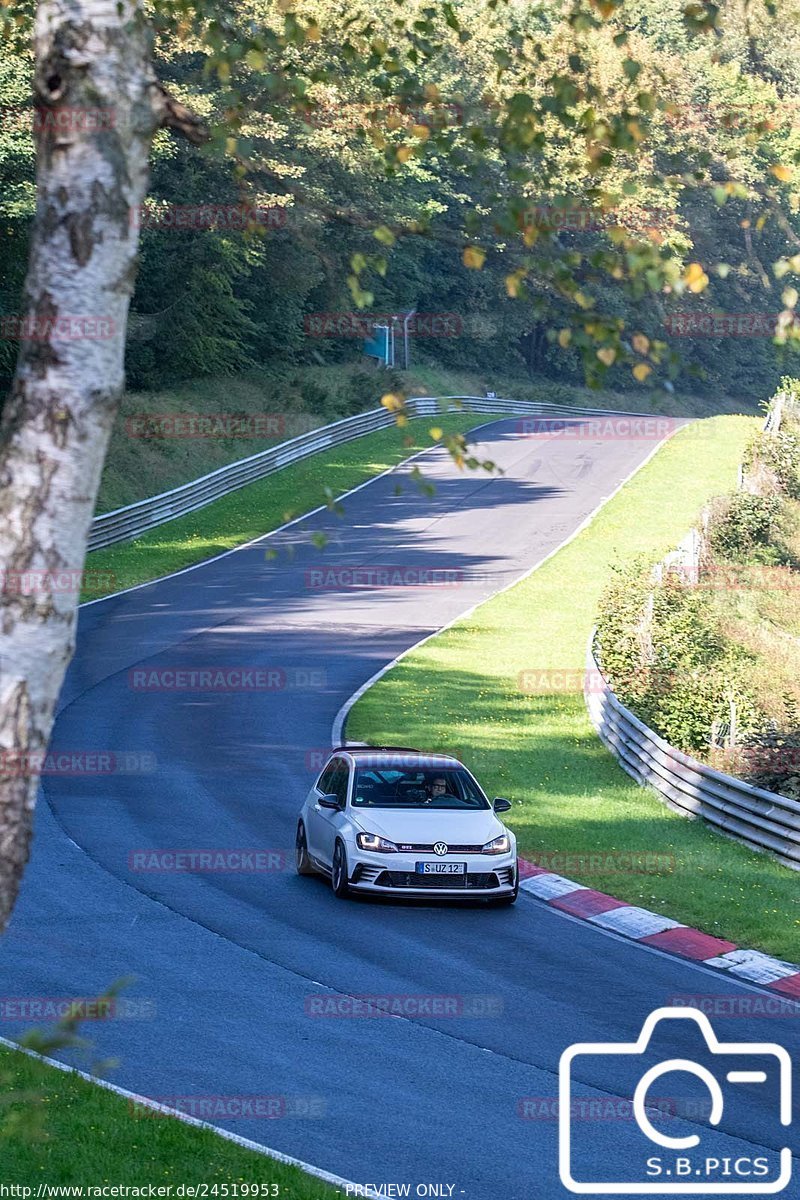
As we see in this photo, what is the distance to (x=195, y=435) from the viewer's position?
56.6 m

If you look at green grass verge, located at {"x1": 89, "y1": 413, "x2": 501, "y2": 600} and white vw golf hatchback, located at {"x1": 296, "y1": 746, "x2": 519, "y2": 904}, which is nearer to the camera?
white vw golf hatchback, located at {"x1": 296, "y1": 746, "x2": 519, "y2": 904}

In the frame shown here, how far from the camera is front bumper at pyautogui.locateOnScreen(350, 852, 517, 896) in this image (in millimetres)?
16000

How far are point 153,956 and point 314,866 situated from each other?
3.94m

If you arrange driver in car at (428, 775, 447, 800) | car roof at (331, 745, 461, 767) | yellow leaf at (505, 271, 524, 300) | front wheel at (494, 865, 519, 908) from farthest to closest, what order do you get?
car roof at (331, 745, 461, 767), driver in car at (428, 775, 447, 800), front wheel at (494, 865, 519, 908), yellow leaf at (505, 271, 524, 300)

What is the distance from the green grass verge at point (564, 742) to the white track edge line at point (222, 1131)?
7.87 m

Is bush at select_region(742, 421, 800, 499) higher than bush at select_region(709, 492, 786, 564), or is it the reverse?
bush at select_region(742, 421, 800, 499)

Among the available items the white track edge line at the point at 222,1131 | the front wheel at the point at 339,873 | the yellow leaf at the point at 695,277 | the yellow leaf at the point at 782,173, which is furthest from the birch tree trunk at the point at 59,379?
the front wheel at the point at 339,873

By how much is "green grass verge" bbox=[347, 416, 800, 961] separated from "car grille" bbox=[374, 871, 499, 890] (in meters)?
2.00

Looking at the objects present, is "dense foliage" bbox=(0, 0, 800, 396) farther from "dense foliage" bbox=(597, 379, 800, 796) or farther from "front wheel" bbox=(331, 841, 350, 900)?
"front wheel" bbox=(331, 841, 350, 900)

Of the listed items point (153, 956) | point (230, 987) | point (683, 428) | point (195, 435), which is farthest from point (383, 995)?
point (683, 428)

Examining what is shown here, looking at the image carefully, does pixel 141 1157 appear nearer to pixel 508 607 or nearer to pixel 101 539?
pixel 508 607

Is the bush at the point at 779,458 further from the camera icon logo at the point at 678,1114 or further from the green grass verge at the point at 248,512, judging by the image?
the camera icon logo at the point at 678,1114

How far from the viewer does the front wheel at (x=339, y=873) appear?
16.1 meters

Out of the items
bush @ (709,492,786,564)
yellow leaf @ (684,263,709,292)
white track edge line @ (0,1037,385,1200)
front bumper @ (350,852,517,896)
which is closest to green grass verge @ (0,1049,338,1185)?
white track edge line @ (0,1037,385,1200)
